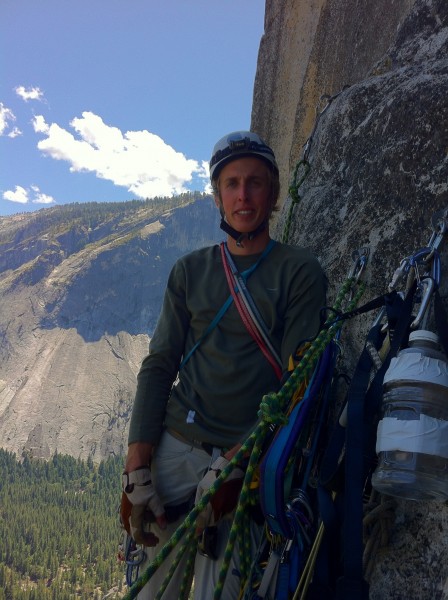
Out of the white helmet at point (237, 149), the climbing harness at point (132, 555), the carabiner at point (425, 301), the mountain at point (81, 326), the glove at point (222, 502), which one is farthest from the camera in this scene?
the mountain at point (81, 326)

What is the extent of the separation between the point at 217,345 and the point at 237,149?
3.57 feet

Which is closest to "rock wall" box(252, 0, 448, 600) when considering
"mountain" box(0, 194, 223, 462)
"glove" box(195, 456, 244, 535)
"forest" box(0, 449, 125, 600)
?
"glove" box(195, 456, 244, 535)

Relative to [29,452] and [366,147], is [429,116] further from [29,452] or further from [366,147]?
[29,452]

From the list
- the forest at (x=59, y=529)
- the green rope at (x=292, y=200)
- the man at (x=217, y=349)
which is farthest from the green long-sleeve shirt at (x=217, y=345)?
the forest at (x=59, y=529)

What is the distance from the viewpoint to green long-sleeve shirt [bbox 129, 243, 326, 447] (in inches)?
104

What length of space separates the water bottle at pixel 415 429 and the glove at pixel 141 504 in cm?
122

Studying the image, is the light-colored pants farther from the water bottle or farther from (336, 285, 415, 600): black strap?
the water bottle

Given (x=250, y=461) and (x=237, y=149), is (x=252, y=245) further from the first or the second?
(x=250, y=461)

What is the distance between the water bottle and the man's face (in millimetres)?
Answer: 1318

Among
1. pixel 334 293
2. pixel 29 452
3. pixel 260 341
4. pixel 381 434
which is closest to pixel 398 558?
pixel 381 434

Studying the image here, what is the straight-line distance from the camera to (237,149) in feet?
10.1

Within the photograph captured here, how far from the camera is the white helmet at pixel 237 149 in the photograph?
3.06 metres

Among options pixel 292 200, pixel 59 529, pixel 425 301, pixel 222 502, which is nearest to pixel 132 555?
pixel 222 502

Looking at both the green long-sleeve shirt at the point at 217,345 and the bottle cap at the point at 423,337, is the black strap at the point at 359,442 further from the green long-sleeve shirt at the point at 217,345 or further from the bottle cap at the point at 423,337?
the green long-sleeve shirt at the point at 217,345
